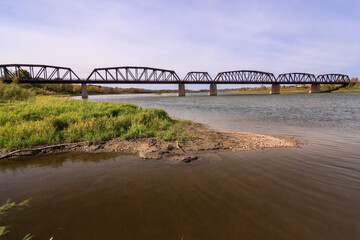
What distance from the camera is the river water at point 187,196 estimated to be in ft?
9.80

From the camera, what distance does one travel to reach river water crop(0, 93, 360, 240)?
299 centimetres

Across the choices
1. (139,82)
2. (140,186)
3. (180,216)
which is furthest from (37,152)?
(139,82)

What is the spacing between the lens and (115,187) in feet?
14.4

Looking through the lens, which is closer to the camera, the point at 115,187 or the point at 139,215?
the point at 139,215

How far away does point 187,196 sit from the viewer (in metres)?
4.00

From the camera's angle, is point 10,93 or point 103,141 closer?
point 103,141

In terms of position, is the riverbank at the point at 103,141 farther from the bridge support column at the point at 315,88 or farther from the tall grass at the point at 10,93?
the bridge support column at the point at 315,88

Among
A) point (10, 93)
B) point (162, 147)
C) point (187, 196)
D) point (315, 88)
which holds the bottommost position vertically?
point (187, 196)

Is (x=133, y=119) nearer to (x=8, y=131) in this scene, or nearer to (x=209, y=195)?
(x=8, y=131)

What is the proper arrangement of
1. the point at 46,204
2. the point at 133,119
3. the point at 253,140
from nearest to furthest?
the point at 46,204, the point at 253,140, the point at 133,119

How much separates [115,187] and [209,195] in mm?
2414

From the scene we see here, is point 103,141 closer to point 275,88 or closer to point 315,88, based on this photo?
point 275,88

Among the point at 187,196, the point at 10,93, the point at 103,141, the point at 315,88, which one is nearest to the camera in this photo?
the point at 187,196

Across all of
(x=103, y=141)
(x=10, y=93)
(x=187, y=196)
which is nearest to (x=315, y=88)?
(x=103, y=141)
